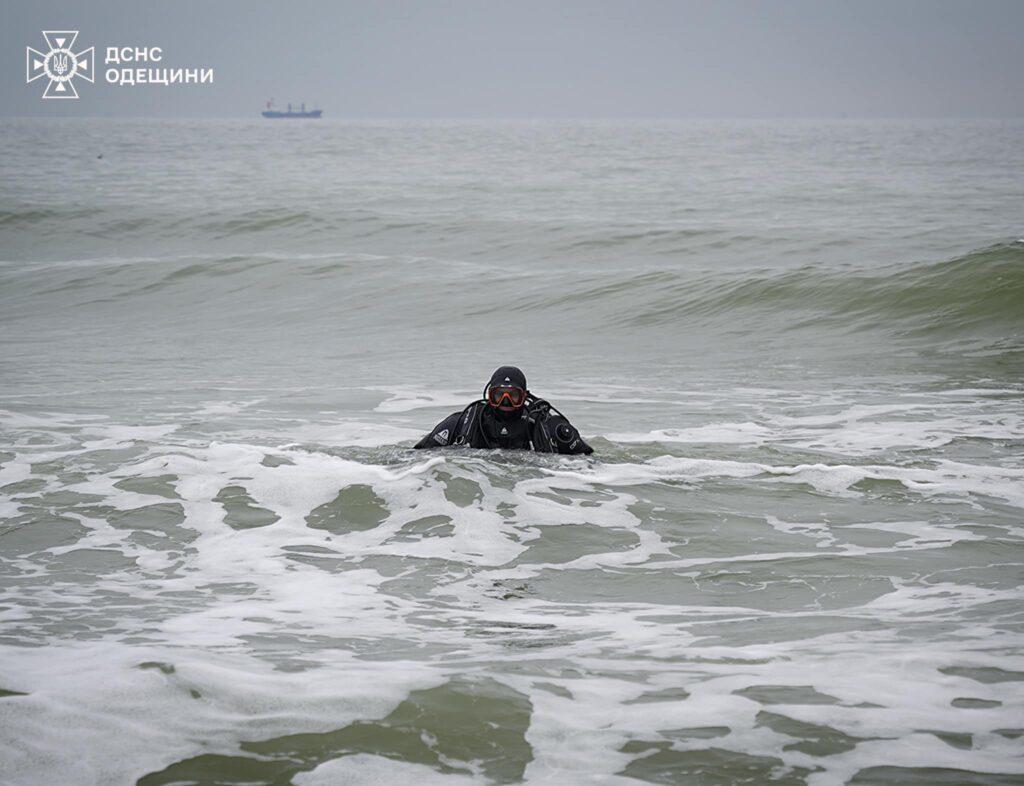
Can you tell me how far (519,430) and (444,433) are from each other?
24.4 inches

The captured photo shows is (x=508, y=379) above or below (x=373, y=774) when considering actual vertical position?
above

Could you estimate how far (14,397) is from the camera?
41.4 ft

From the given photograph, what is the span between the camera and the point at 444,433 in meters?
9.38

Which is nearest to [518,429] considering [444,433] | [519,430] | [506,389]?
[519,430]

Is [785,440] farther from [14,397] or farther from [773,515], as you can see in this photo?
[14,397]

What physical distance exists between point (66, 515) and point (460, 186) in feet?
120

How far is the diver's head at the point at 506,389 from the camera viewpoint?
8.81 m

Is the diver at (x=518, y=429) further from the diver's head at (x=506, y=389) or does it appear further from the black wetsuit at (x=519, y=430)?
the diver's head at (x=506, y=389)

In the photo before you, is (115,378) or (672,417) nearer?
(672,417)

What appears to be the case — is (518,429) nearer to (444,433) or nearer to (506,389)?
(506,389)

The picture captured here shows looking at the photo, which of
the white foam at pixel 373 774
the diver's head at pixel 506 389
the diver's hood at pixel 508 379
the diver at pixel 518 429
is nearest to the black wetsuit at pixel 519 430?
the diver at pixel 518 429

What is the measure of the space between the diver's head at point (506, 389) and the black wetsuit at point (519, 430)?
0.69 feet

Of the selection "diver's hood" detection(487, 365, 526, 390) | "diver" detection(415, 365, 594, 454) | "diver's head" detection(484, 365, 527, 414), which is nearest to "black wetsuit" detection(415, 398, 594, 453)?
"diver" detection(415, 365, 594, 454)

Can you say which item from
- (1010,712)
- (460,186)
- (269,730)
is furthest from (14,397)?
(460,186)
